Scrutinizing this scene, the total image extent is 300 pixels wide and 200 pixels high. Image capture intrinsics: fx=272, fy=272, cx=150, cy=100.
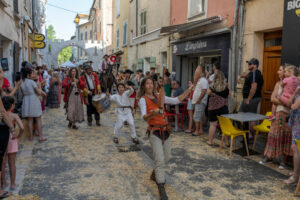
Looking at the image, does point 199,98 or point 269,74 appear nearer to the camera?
point 199,98

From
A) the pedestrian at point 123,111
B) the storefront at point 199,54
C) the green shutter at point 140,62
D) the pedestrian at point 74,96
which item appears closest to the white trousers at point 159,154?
the pedestrian at point 123,111

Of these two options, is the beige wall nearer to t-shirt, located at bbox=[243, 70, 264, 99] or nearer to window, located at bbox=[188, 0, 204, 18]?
t-shirt, located at bbox=[243, 70, 264, 99]

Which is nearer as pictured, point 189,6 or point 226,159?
point 226,159

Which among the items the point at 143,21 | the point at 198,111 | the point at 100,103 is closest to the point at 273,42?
the point at 198,111

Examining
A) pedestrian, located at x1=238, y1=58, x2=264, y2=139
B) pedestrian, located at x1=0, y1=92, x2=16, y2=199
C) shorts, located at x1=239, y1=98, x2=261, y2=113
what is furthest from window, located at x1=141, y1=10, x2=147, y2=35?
pedestrian, located at x1=0, y1=92, x2=16, y2=199

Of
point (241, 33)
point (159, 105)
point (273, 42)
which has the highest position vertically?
point (241, 33)

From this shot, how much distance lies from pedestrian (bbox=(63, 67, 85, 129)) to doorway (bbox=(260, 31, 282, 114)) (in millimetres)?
5025

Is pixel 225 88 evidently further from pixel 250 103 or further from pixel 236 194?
pixel 236 194

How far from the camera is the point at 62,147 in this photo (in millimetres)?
5883

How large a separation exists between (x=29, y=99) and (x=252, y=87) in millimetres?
5040

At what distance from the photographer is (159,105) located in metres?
3.70

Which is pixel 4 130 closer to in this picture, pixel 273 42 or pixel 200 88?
pixel 200 88

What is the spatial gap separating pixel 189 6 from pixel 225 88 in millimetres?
6254

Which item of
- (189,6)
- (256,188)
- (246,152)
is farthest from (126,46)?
(256,188)
